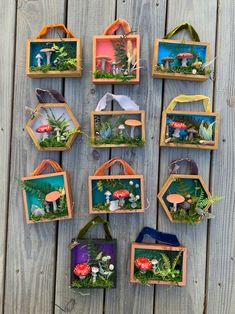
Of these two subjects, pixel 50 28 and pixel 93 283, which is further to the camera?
pixel 50 28

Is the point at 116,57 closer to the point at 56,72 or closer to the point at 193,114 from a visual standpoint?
the point at 56,72

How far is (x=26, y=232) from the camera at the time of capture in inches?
56.1

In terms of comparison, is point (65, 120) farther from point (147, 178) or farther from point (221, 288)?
point (221, 288)

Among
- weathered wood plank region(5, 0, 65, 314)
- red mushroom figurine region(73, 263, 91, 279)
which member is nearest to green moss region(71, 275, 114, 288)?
red mushroom figurine region(73, 263, 91, 279)

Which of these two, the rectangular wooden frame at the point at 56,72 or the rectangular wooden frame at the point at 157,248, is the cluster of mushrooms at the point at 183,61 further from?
the rectangular wooden frame at the point at 157,248

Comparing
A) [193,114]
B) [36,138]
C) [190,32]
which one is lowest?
[36,138]

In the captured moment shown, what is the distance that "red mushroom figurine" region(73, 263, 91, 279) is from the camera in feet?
4.29

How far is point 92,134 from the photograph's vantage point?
1351 mm

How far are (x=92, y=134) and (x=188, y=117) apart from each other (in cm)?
33

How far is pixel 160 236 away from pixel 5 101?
2.38ft

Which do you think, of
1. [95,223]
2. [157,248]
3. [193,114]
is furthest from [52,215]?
[193,114]

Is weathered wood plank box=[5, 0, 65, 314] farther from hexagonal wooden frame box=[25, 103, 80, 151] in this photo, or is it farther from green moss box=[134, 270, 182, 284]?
green moss box=[134, 270, 182, 284]

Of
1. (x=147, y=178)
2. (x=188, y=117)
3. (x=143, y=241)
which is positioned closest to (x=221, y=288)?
(x=143, y=241)

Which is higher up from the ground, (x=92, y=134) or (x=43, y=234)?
(x=92, y=134)
